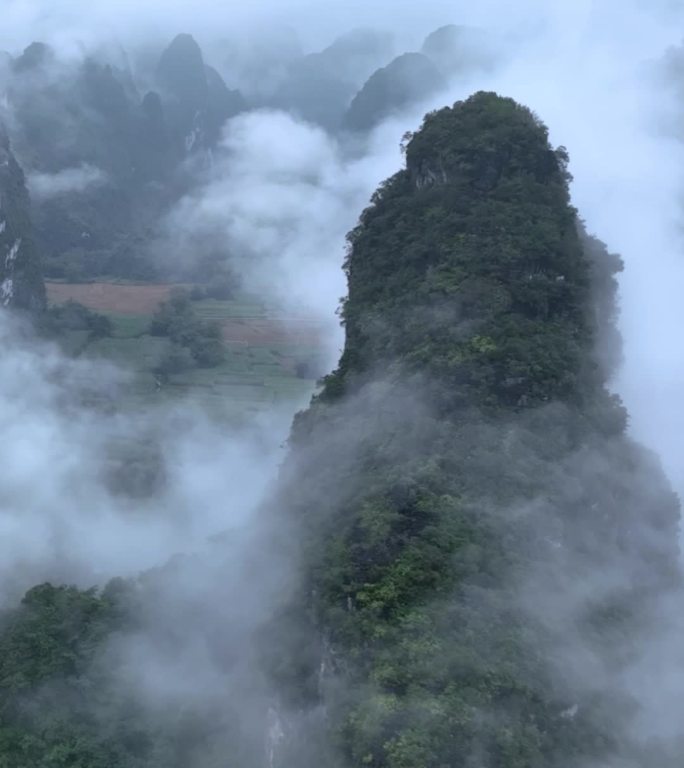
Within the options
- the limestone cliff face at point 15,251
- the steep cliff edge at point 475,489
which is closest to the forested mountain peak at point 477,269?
the steep cliff edge at point 475,489

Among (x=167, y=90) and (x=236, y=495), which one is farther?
(x=167, y=90)

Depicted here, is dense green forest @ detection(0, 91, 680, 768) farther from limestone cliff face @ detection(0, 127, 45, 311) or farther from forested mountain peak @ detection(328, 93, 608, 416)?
limestone cliff face @ detection(0, 127, 45, 311)

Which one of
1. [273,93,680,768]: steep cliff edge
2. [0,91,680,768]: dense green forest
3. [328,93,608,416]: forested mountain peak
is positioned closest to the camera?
[273,93,680,768]: steep cliff edge

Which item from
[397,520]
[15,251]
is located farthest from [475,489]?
[15,251]

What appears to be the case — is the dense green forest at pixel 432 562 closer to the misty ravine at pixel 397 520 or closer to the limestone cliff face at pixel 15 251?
the misty ravine at pixel 397 520

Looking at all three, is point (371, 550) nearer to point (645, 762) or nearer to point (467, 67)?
point (645, 762)

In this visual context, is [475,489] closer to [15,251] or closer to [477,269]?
[477,269]

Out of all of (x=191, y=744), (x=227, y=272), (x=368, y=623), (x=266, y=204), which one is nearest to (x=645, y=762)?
(x=368, y=623)

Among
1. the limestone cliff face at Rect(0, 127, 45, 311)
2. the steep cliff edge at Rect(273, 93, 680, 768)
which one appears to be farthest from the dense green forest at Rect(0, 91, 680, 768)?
the limestone cliff face at Rect(0, 127, 45, 311)
